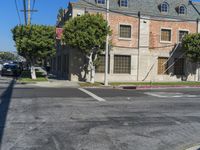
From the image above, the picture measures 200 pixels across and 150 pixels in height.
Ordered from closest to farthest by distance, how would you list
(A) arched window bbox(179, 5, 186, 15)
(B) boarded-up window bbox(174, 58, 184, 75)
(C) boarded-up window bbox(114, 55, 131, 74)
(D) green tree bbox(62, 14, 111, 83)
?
(D) green tree bbox(62, 14, 111, 83) < (C) boarded-up window bbox(114, 55, 131, 74) < (B) boarded-up window bbox(174, 58, 184, 75) < (A) arched window bbox(179, 5, 186, 15)

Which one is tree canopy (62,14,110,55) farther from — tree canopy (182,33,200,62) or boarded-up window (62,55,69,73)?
tree canopy (182,33,200,62)

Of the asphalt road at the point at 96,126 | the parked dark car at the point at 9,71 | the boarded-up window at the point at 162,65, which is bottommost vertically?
the asphalt road at the point at 96,126

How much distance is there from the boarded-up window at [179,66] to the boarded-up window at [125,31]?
5742 mm

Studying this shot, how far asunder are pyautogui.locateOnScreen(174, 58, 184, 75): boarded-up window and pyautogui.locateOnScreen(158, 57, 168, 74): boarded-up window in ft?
3.46

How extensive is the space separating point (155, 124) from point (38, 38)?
20565 mm

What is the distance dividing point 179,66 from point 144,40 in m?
4.89

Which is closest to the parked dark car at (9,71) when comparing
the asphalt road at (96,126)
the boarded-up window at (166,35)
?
the boarded-up window at (166,35)

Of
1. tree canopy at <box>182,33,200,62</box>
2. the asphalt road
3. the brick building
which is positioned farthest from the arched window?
the asphalt road

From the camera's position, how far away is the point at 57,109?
13.6 meters

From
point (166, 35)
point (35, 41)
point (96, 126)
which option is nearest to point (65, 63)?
point (35, 41)

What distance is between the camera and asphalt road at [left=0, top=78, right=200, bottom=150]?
324 inches

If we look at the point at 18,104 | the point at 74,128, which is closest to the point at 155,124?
the point at 74,128

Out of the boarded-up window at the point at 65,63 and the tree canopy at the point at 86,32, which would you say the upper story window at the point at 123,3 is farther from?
the boarded-up window at the point at 65,63

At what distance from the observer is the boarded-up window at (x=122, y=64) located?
3292 centimetres
